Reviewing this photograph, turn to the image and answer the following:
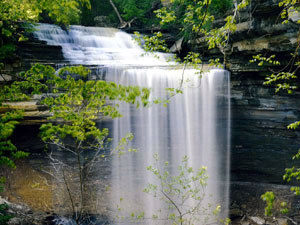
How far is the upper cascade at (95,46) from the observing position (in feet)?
52.9

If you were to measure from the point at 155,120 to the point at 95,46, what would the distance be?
7.64m

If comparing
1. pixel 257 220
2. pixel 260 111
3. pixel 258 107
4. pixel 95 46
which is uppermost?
pixel 95 46

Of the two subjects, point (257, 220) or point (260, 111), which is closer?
point (257, 220)

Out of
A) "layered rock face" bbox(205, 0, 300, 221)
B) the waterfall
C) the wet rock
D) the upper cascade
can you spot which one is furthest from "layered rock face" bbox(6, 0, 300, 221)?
the upper cascade

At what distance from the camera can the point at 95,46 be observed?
18.1 meters

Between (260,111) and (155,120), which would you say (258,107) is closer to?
(260,111)

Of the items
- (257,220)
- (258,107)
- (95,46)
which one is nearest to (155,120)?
(258,107)

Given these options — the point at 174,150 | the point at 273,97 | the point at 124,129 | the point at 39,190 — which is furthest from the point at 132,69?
the point at 39,190

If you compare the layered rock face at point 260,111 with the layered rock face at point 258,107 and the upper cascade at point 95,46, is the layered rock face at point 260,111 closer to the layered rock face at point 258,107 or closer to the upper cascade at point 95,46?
the layered rock face at point 258,107

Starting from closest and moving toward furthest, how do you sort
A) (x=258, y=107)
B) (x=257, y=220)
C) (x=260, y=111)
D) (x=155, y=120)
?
(x=257, y=220) → (x=260, y=111) → (x=258, y=107) → (x=155, y=120)

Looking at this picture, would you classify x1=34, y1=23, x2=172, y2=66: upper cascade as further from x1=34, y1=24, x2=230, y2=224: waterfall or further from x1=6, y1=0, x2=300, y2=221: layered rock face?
x1=6, y1=0, x2=300, y2=221: layered rock face

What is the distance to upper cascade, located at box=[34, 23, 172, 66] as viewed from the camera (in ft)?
52.9

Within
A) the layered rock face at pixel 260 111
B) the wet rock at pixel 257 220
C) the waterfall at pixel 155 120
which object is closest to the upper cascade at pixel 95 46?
the waterfall at pixel 155 120

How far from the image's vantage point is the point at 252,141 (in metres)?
11.8
